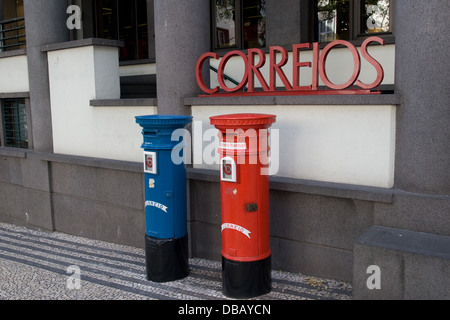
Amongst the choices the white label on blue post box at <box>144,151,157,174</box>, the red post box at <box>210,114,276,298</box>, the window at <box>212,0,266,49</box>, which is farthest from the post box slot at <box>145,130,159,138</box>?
the window at <box>212,0,266,49</box>

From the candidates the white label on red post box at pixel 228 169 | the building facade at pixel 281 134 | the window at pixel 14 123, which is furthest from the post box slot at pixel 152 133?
the window at pixel 14 123

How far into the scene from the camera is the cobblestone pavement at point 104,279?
550cm

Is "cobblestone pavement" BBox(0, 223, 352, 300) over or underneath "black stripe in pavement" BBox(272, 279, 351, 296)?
underneath

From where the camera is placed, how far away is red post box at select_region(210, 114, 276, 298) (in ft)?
16.2

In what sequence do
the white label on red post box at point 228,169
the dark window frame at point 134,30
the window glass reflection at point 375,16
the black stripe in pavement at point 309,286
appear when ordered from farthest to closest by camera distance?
the dark window frame at point 134,30, the window glass reflection at point 375,16, the black stripe in pavement at point 309,286, the white label on red post box at point 228,169

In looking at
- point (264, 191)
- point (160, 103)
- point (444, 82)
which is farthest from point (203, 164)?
point (444, 82)

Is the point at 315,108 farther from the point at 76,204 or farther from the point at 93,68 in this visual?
the point at 76,204

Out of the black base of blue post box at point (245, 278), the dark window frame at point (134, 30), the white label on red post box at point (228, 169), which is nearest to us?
the white label on red post box at point (228, 169)

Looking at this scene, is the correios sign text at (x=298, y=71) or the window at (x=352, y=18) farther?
the window at (x=352, y=18)

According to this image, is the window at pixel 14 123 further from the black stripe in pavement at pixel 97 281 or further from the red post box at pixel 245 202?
the red post box at pixel 245 202

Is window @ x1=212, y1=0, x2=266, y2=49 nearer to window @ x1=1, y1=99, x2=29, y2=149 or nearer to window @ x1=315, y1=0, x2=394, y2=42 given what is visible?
window @ x1=315, y1=0, x2=394, y2=42

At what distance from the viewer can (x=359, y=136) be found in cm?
526

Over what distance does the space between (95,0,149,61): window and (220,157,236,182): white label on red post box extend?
25.9 ft

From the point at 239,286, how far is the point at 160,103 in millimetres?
2897
